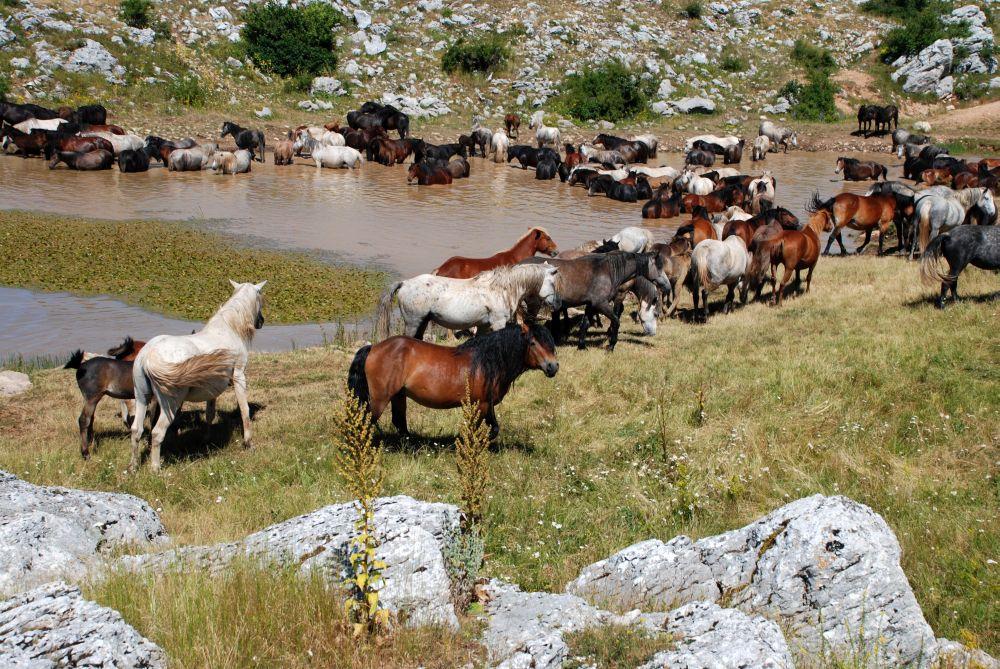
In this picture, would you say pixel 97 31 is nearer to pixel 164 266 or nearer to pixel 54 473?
pixel 164 266

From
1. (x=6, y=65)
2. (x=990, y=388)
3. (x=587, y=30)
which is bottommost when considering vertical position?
(x=990, y=388)

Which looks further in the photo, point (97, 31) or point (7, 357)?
point (97, 31)

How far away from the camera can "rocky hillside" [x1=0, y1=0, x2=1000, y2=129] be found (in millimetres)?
36688

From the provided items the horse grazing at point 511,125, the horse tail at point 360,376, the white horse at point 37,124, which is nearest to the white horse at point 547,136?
the horse grazing at point 511,125

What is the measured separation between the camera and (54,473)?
26.8 feet

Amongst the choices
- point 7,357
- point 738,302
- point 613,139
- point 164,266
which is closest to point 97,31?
point 613,139

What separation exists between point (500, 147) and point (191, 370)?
94.4 feet

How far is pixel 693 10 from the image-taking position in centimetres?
5034

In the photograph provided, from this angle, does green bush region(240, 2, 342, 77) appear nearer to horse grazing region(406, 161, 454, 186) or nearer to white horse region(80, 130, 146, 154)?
white horse region(80, 130, 146, 154)

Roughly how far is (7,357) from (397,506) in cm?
1048

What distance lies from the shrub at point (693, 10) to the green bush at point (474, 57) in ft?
43.8

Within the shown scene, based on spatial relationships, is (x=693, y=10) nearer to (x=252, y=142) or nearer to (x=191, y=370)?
A: (x=252, y=142)

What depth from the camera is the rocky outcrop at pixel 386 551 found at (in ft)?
13.8

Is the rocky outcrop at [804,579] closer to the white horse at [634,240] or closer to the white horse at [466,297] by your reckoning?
the white horse at [466,297]
